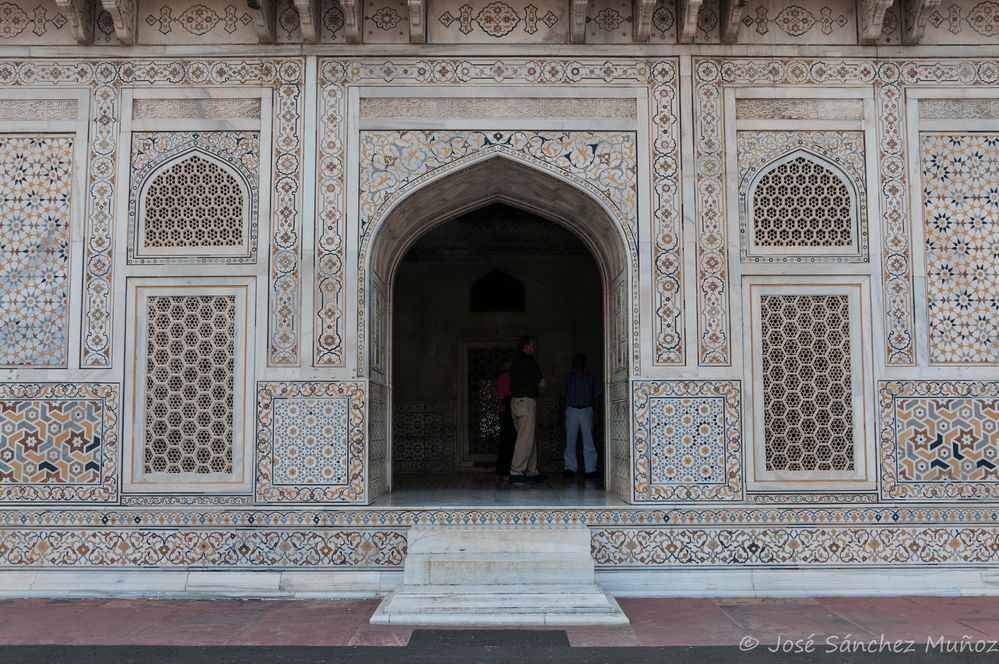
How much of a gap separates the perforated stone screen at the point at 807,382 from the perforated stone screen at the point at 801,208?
0.47 meters

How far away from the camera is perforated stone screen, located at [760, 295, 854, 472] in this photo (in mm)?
7367

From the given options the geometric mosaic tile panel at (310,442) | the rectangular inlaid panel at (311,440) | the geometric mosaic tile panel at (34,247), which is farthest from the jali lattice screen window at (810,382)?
the geometric mosaic tile panel at (34,247)

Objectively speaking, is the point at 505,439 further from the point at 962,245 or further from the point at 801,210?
the point at 962,245

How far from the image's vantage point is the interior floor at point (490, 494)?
738cm

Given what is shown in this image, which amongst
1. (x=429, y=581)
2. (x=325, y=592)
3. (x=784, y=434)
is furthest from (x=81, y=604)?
(x=784, y=434)

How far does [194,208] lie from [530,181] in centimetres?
276

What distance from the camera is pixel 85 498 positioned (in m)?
7.23

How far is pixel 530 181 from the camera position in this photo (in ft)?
25.8

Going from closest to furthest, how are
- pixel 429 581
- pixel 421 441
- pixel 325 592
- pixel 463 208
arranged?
pixel 429 581 < pixel 325 592 < pixel 463 208 < pixel 421 441

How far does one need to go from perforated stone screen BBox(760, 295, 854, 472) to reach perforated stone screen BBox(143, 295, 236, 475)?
4287 millimetres

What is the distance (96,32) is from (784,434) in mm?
6457

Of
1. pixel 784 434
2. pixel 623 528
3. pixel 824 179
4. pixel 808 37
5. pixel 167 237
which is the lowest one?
pixel 623 528

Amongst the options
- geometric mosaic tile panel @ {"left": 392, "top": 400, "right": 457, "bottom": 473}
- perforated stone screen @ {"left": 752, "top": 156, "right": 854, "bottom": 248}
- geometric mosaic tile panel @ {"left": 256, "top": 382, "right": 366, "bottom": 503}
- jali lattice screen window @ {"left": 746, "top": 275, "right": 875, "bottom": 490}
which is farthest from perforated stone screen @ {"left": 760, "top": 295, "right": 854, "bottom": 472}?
geometric mosaic tile panel @ {"left": 392, "top": 400, "right": 457, "bottom": 473}

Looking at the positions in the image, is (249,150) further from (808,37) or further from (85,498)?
(808,37)
